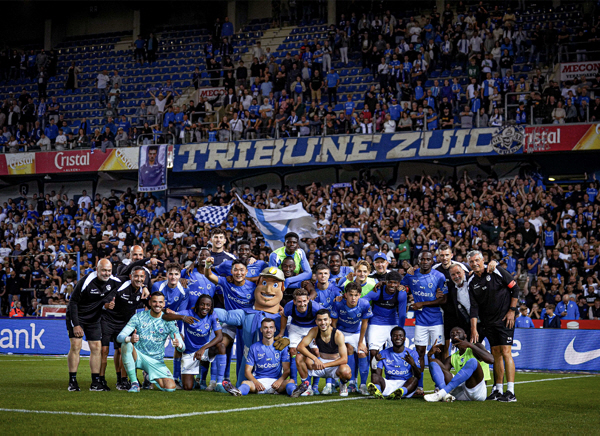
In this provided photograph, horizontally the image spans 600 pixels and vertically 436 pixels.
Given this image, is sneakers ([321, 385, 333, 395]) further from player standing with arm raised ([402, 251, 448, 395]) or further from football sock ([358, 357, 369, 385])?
player standing with arm raised ([402, 251, 448, 395])

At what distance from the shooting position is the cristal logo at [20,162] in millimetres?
31859

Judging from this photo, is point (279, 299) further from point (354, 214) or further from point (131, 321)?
→ point (354, 214)

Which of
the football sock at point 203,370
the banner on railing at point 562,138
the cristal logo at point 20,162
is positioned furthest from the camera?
the cristal logo at point 20,162

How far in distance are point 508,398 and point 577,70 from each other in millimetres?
18474

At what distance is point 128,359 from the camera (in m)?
11.5

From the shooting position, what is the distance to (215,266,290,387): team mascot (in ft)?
39.0

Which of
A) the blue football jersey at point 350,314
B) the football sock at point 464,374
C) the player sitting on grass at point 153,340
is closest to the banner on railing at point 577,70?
the blue football jersey at point 350,314

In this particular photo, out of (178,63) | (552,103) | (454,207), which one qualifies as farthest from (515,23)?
(178,63)

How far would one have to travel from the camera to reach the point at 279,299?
12023mm

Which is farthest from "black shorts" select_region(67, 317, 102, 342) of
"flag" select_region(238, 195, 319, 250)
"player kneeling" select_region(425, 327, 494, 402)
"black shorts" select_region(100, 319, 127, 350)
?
"flag" select_region(238, 195, 319, 250)

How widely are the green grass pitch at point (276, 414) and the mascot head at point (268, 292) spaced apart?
1.46 metres

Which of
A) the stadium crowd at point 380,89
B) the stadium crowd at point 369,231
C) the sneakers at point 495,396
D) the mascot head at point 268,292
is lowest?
the sneakers at point 495,396

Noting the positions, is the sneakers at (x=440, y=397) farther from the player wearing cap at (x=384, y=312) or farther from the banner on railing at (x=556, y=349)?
the banner on railing at (x=556, y=349)

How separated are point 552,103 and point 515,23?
565cm
